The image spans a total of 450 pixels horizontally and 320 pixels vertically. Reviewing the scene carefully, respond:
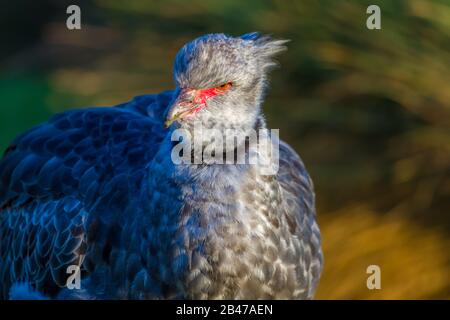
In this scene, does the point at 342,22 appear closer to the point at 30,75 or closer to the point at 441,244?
the point at 441,244

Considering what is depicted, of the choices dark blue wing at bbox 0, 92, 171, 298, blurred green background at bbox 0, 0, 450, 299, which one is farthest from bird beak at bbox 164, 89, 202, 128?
blurred green background at bbox 0, 0, 450, 299

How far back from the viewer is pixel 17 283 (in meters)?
4.18

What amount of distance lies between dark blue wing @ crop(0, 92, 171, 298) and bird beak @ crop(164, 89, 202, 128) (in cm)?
48

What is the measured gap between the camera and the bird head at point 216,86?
322 centimetres

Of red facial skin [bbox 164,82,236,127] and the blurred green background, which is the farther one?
the blurred green background

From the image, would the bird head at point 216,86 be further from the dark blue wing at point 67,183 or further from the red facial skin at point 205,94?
the dark blue wing at point 67,183

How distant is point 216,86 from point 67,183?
38.7 inches

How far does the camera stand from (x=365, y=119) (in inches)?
202

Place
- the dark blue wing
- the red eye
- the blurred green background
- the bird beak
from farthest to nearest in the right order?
1. the blurred green background
2. the dark blue wing
3. the red eye
4. the bird beak

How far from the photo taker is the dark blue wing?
378 centimetres

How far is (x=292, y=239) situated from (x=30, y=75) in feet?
15.6

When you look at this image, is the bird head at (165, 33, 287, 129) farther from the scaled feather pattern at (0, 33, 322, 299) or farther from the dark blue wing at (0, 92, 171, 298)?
the dark blue wing at (0, 92, 171, 298)

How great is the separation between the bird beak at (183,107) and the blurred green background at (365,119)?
6.15 ft
